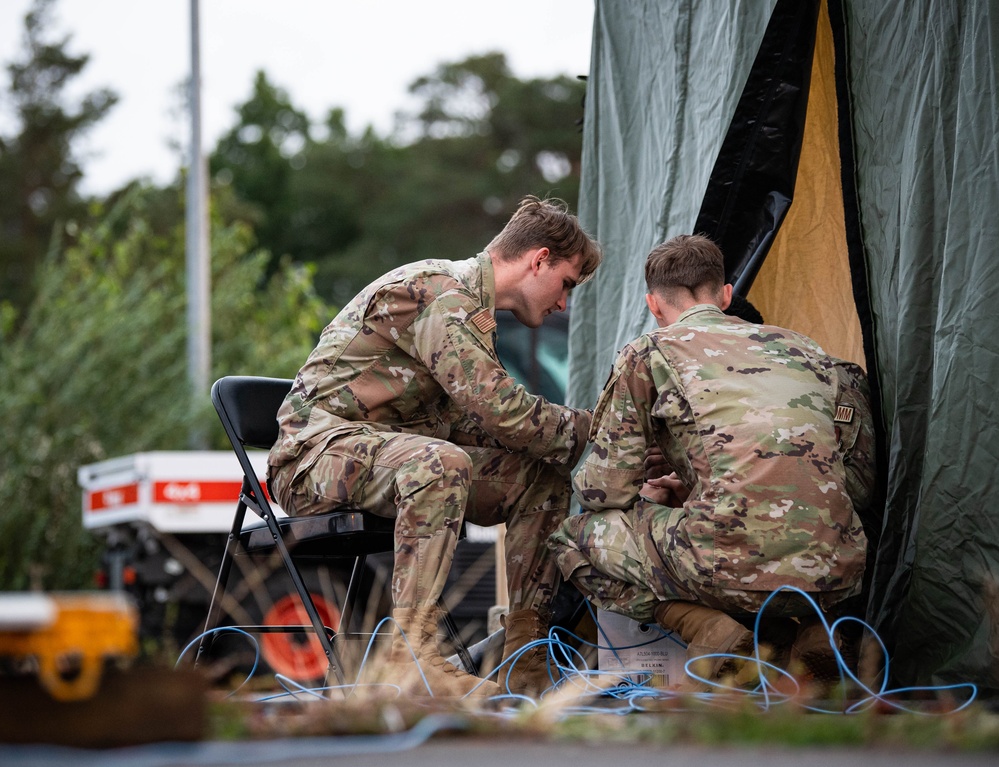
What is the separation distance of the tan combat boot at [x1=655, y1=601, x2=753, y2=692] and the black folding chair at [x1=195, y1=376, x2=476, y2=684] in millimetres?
670

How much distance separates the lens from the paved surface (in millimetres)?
1674

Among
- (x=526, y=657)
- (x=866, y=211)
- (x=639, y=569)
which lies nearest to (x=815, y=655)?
(x=639, y=569)

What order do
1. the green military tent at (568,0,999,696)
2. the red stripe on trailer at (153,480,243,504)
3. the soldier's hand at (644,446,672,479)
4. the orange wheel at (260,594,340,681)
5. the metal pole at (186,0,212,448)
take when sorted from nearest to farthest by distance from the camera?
1. the green military tent at (568,0,999,696)
2. the soldier's hand at (644,446,672,479)
3. the orange wheel at (260,594,340,681)
4. the red stripe on trailer at (153,480,243,504)
5. the metal pole at (186,0,212,448)

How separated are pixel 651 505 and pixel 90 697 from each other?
1838 mm

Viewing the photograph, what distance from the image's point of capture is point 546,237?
3.67m

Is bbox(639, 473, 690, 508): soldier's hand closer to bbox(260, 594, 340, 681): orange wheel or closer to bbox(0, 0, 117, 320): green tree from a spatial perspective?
bbox(260, 594, 340, 681): orange wheel

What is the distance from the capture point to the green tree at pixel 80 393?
28.1 ft

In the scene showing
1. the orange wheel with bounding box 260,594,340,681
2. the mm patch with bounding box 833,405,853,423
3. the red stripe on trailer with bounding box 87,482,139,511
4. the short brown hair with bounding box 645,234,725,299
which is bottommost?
the orange wheel with bounding box 260,594,340,681

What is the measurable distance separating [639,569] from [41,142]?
73.6ft

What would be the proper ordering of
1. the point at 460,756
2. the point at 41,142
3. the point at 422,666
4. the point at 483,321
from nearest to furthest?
the point at 460,756, the point at 422,666, the point at 483,321, the point at 41,142

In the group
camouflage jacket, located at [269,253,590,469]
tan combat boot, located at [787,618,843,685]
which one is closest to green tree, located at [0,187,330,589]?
camouflage jacket, located at [269,253,590,469]

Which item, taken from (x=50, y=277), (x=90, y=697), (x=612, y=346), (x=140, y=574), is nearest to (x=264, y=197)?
(x=50, y=277)

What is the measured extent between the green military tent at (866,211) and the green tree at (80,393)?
511cm

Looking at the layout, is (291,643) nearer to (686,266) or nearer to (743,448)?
(686,266)
